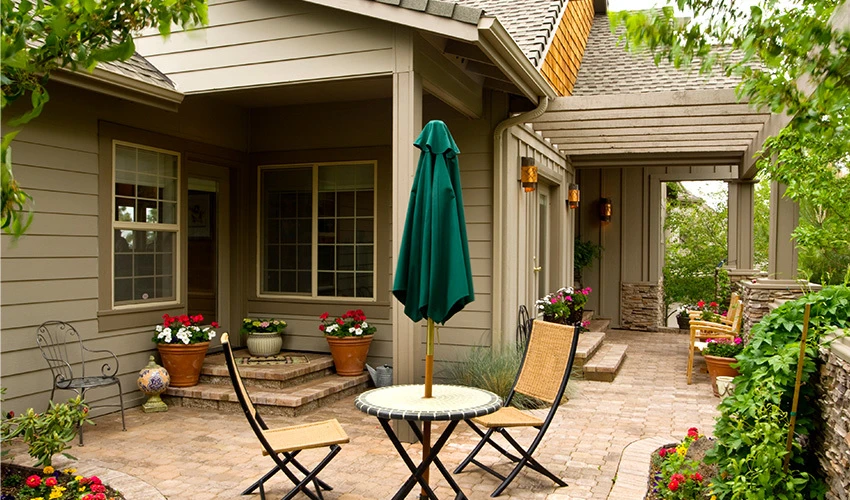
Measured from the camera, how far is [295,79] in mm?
5469

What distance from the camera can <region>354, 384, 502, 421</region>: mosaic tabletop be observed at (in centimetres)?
333

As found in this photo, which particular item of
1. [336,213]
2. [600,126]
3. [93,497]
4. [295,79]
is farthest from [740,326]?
[93,497]

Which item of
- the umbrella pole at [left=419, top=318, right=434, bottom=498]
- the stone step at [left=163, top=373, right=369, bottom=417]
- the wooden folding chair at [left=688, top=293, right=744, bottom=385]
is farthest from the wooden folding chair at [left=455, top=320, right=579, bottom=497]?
the wooden folding chair at [left=688, top=293, right=744, bottom=385]

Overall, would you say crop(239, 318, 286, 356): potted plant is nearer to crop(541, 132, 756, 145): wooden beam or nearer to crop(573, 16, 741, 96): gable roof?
crop(541, 132, 756, 145): wooden beam

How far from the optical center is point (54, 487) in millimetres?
3770

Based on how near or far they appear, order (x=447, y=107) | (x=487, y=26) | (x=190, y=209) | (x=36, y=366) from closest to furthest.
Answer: (x=487, y=26), (x=36, y=366), (x=447, y=107), (x=190, y=209)

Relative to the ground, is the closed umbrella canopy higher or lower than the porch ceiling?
lower

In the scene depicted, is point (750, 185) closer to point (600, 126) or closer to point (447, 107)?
point (600, 126)

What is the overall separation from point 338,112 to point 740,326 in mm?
5078

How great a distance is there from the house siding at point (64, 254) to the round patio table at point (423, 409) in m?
3.07

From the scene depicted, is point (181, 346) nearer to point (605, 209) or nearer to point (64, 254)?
point (64, 254)

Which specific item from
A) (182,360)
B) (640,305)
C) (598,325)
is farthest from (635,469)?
(640,305)

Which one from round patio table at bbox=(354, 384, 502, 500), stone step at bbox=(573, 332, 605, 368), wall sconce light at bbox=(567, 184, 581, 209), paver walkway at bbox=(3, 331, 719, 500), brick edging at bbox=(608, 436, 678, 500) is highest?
wall sconce light at bbox=(567, 184, 581, 209)

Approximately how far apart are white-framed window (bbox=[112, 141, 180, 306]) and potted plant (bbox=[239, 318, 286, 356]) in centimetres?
82
